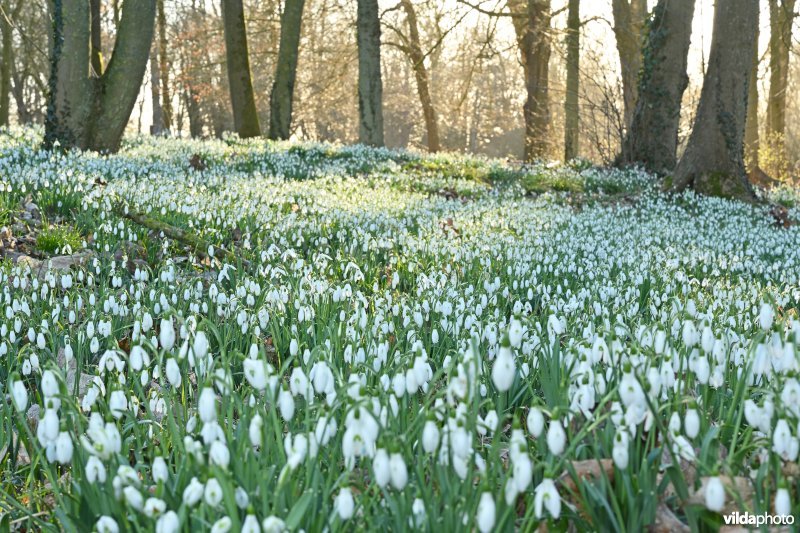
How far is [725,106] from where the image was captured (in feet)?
34.9

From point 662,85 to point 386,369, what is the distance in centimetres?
1211

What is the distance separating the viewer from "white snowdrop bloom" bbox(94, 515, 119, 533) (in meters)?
1.58

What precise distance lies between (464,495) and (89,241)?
4.74 metres

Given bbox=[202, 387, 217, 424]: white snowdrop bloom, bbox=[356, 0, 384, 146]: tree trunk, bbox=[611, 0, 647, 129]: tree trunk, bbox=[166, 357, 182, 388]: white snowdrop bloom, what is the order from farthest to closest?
bbox=[356, 0, 384, 146]: tree trunk → bbox=[611, 0, 647, 129]: tree trunk → bbox=[166, 357, 182, 388]: white snowdrop bloom → bbox=[202, 387, 217, 424]: white snowdrop bloom

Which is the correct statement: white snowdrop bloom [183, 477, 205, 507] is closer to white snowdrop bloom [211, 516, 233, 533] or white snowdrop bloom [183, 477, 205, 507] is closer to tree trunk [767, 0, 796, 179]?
→ white snowdrop bloom [211, 516, 233, 533]

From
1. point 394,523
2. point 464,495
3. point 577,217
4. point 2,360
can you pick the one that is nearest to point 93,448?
point 394,523

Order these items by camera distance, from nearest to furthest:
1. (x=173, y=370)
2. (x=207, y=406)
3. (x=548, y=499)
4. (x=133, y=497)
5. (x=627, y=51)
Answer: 1. (x=548, y=499)
2. (x=133, y=497)
3. (x=207, y=406)
4. (x=173, y=370)
5. (x=627, y=51)

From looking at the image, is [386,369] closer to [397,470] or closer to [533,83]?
[397,470]

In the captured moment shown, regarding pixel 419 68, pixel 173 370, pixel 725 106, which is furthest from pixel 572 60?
pixel 173 370

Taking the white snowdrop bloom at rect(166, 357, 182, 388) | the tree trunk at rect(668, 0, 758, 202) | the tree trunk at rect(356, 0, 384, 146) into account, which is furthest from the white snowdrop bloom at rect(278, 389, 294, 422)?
the tree trunk at rect(356, 0, 384, 146)

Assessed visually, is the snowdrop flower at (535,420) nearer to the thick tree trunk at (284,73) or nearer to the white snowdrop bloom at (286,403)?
the white snowdrop bloom at (286,403)

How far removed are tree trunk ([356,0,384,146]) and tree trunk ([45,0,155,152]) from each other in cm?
738

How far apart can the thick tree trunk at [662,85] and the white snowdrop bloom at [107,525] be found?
13.0 metres

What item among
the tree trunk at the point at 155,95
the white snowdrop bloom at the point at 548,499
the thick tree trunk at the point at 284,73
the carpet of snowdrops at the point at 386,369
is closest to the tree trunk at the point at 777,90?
the thick tree trunk at the point at 284,73
